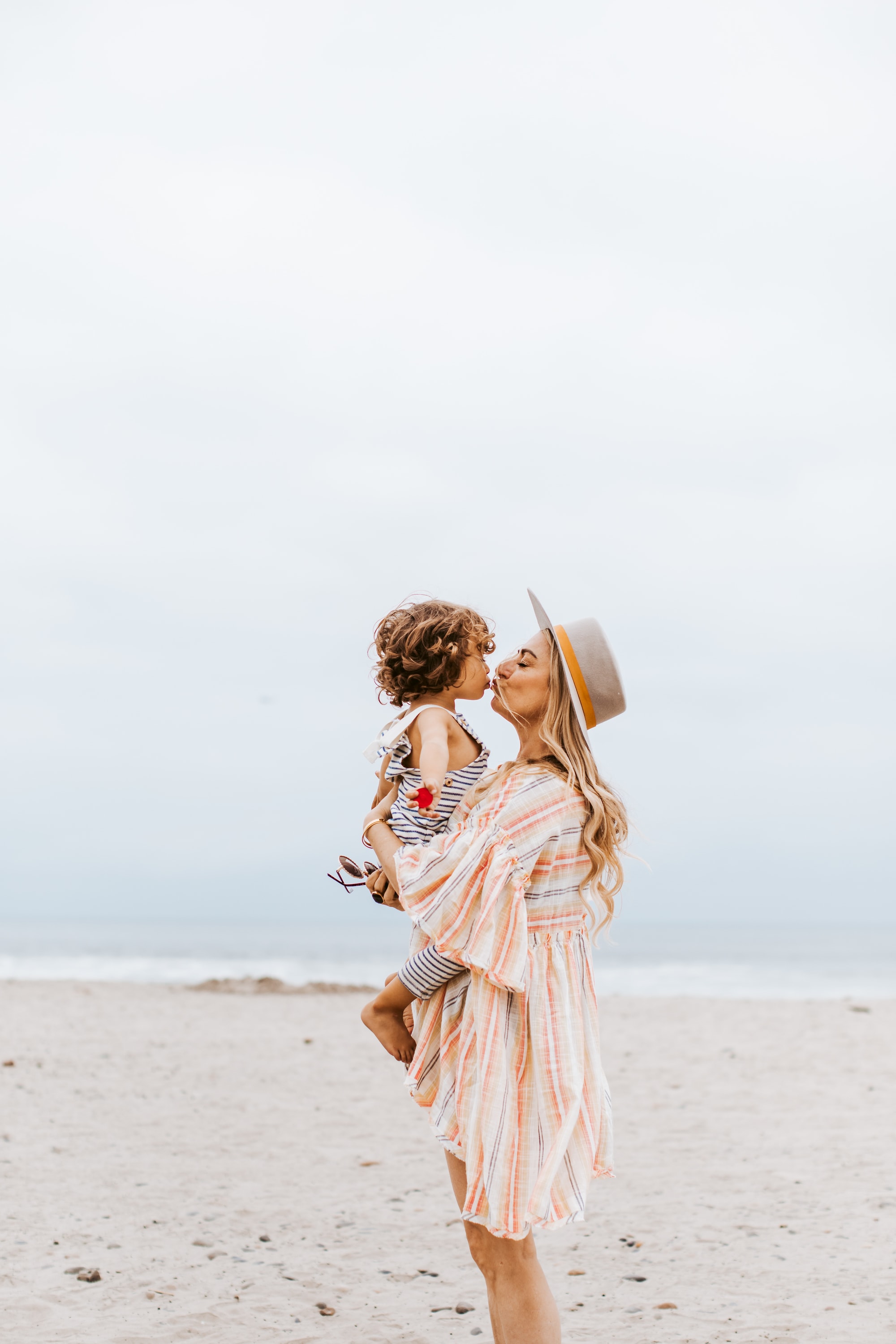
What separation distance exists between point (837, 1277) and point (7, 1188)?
4336mm

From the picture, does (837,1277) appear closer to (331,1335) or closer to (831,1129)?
(331,1335)

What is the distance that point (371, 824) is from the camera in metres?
2.93

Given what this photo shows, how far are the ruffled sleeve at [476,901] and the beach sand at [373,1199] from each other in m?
2.32

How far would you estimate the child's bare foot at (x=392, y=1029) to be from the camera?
9.50ft

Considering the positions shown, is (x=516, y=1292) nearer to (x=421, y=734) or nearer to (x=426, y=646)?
(x=421, y=734)

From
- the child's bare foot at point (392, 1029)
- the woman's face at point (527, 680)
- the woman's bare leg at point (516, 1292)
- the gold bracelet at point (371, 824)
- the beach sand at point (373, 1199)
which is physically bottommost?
the beach sand at point (373, 1199)

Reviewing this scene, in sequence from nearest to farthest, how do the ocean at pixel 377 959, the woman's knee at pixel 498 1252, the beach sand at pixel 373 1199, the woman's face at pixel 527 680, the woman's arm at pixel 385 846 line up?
1. the woman's knee at pixel 498 1252
2. the woman's arm at pixel 385 846
3. the woman's face at pixel 527 680
4. the beach sand at pixel 373 1199
5. the ocean at pixel 377 959

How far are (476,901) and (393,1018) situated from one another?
53 cm

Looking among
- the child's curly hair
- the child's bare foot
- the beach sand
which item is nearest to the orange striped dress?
the child's bare foot

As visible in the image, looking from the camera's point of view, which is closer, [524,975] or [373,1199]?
[524,975]

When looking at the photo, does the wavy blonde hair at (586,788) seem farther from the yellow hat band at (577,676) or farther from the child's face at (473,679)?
the child's face at (473,679)

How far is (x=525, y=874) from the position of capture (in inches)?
105

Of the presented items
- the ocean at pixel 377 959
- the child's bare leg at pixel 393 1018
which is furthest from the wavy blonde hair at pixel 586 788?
the ocean at pixel 377 959

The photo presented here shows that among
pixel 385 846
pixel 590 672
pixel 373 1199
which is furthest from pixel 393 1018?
pixel 373 1199
